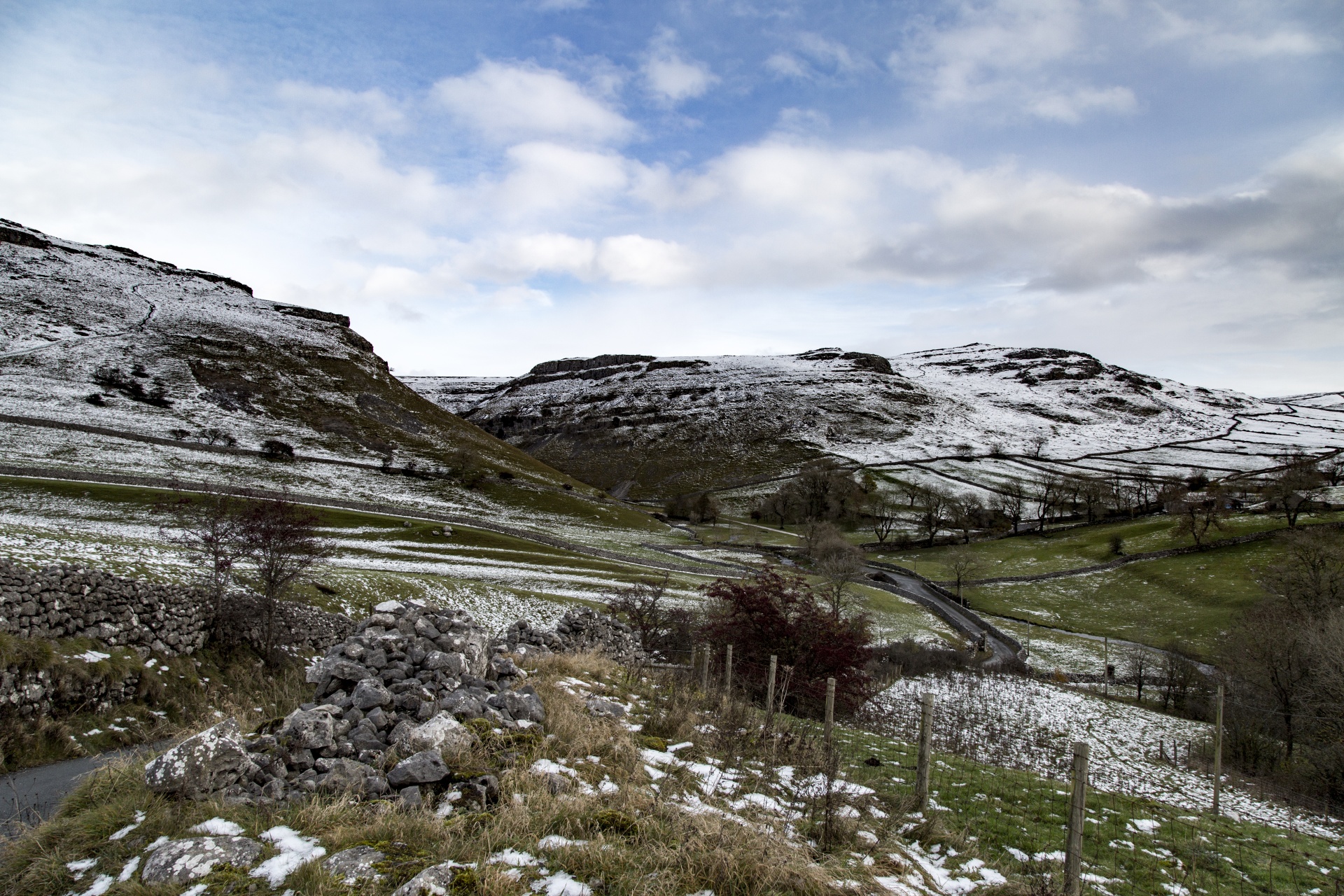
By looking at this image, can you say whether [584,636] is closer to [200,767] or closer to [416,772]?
[416,772]

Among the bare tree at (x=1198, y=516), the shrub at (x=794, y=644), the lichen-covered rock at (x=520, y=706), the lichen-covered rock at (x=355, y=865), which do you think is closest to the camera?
the lichen-covered rock at (x=355, y=865)

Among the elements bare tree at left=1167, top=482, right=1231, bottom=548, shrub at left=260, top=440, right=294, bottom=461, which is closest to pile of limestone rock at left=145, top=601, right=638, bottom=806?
shrub at left=260, top=440, right=294, bottom=461

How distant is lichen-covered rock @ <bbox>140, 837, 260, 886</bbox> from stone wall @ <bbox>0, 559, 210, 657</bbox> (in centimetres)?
1720

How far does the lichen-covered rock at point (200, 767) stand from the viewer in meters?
6.46

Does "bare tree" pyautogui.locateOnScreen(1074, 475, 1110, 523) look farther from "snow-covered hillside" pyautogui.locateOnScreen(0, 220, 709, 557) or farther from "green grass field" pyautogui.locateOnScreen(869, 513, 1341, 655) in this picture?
"snow-covered hillside" pyautogui.locateOnScreen(0, 220, 709, 557)

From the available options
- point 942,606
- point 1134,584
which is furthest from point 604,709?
point 1134,584

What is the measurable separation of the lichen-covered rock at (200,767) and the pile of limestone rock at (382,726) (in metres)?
0.01

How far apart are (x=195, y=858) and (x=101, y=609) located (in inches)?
747

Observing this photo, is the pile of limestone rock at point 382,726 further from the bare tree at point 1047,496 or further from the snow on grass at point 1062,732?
A: the bare tree at point 1047,496

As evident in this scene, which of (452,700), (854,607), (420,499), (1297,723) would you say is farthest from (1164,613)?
(420,499)

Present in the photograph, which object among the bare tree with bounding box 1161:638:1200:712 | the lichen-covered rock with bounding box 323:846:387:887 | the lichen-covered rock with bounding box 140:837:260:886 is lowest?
the bare tree with bounding box 1161:638:1200:712

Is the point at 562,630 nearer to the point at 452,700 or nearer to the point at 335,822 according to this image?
the point at 452,700

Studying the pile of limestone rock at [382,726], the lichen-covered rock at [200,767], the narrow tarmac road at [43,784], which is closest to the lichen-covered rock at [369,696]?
the pile of limestone rock at [382,726]

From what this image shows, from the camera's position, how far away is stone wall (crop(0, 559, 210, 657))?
17.2 m
